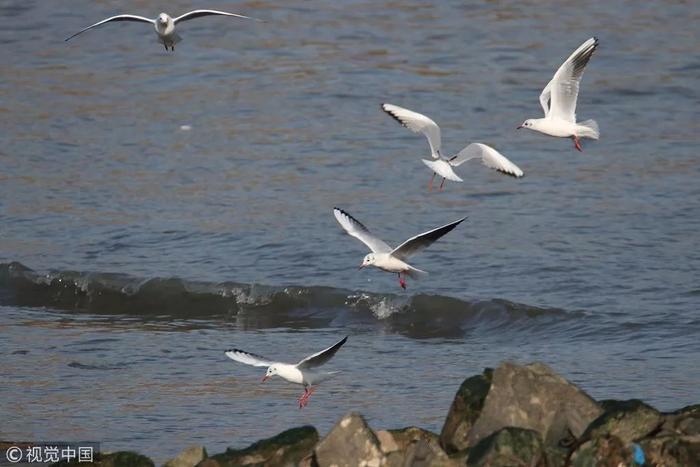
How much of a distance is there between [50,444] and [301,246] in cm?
548

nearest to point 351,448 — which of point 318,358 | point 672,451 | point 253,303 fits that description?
point 672,451

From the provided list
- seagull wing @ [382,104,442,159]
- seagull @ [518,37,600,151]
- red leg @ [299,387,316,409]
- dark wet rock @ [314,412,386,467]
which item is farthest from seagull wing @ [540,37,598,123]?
dark wet rock @ [314,412,386,467]

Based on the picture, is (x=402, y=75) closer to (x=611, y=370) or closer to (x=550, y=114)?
(x=550, y=114)

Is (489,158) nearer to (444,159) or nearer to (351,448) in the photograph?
(444,159)

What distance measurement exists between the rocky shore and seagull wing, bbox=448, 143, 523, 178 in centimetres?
342

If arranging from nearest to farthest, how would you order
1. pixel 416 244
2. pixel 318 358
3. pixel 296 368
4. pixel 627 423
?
pixel 627 423 < pixel 318 358 < pixel 296 368 < pixel 416 244

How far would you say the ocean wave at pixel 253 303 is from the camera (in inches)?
484

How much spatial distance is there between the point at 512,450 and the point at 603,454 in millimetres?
441

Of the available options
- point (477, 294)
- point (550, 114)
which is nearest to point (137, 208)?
point (477, 294)

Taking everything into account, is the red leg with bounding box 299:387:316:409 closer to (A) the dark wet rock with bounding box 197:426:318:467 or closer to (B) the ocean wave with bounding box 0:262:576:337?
(A) the dark wet rock with bounding box 197:426:318:467

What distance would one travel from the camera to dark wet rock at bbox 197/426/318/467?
24.2 ft

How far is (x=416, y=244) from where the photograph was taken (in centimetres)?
1019

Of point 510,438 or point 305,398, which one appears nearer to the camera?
point 510,438

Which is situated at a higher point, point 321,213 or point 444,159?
point 444,159
